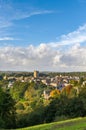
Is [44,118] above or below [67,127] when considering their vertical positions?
below

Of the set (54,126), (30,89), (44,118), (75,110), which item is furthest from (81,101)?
(30,89)

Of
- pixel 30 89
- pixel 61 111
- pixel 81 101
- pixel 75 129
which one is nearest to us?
pixel 75 129

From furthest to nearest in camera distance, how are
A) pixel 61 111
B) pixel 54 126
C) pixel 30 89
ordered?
pixel 30 89 → pixel 61 111 → pixel 54 126

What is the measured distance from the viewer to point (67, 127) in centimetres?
1661

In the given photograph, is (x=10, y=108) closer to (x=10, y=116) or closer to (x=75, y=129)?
(x=10, y=116)

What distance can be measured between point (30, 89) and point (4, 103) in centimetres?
6231

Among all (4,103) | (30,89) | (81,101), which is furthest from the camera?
(30,89)

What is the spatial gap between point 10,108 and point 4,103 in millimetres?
1087

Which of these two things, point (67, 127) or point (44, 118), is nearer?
point (67, 127)

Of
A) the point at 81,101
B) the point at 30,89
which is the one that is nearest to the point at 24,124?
the point at 81,101

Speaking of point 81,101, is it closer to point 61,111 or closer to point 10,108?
point 61,111

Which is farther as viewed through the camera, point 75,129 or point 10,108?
point 10,108

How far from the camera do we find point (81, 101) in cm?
4084

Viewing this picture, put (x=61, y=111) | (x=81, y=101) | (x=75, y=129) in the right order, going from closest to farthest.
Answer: (x=75, y=129) → (x=61, y=111) → (x=81, y=101)
